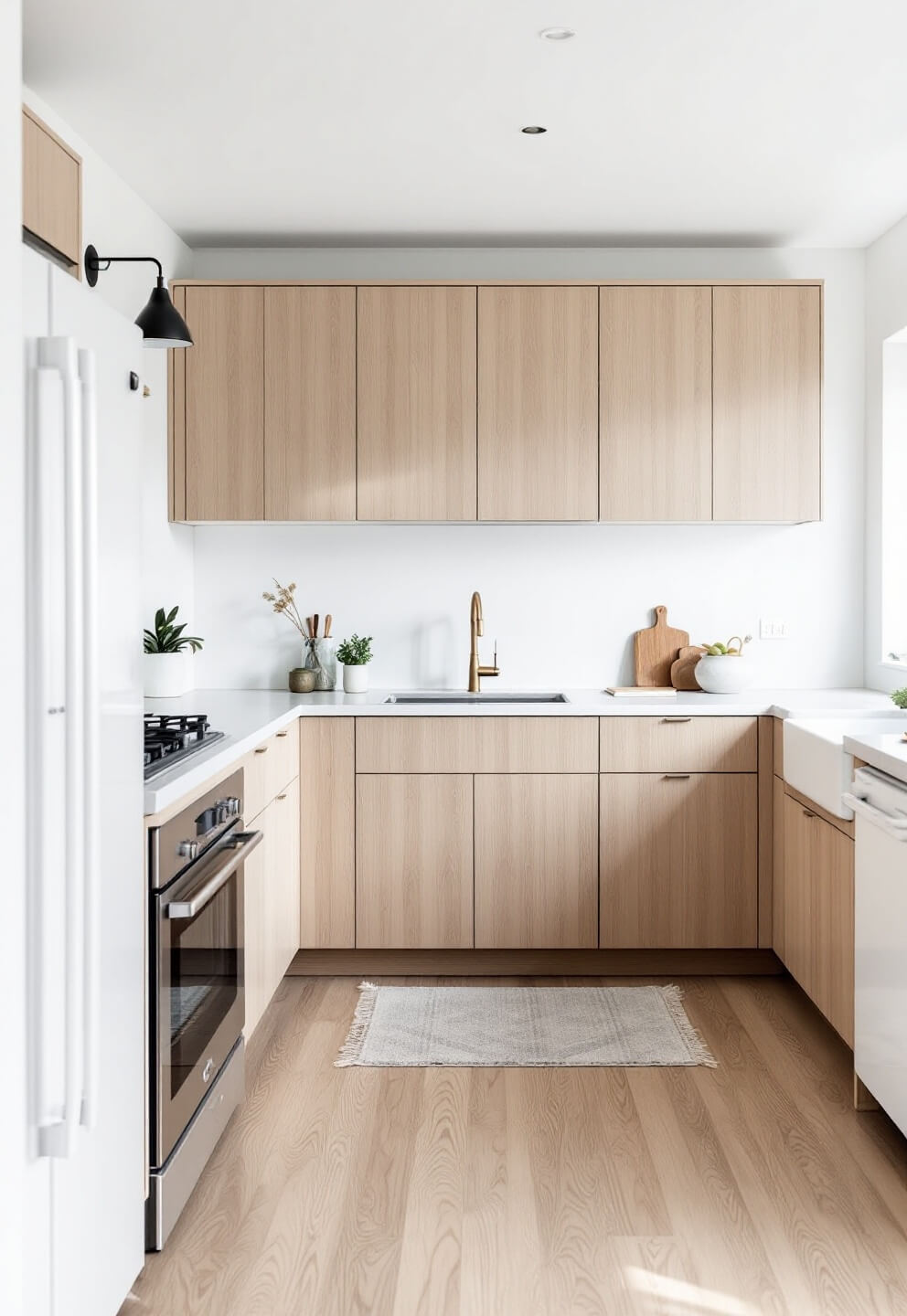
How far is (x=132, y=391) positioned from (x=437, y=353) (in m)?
2.14

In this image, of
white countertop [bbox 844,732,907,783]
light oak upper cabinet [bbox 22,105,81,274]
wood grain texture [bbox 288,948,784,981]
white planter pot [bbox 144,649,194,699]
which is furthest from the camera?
wood grain texture [bbox 288,948,784,981]

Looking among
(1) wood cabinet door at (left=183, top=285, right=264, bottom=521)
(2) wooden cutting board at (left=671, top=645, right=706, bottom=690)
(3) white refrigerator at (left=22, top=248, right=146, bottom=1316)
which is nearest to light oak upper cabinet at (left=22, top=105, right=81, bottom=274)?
(3) white refrigerator at (left=22, top=248, right=146, bottom=1316)

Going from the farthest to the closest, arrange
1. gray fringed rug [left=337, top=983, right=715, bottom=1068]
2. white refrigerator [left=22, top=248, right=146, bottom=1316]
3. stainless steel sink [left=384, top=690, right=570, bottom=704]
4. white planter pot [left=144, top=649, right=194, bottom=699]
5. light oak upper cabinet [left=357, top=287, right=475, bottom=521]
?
stainless steel sink [left=384, top=690, right=570, bottom=704]
light oak upper cabinet [left=357, top=287, right=475, bottom=521]
white planter pot [left=144, top=649, right=194, bottom=699]
gray fringed rug [left=337, top=983, right=715, bottom=1068]
white refrigerator [left=22, top=248, right=146, bottom=1316]

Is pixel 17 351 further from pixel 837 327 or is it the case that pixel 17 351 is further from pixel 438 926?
pixel 837 327

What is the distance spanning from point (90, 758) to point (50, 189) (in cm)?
122

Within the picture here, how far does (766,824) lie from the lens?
12.3ft

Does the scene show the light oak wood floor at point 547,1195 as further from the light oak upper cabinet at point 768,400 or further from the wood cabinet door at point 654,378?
the wood cabinet door at point 654,378

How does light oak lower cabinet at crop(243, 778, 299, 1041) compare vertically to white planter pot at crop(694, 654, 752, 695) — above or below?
below

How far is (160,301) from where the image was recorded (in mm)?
3059

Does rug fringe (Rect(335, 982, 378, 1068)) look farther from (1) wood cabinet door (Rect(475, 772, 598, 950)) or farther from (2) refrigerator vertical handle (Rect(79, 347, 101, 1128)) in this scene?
(2) refrigerator vertical handle (Rect(79, 347, 101, 1128))

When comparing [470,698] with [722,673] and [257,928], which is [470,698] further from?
[257,928]

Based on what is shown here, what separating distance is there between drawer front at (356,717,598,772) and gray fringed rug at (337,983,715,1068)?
2.41 ft

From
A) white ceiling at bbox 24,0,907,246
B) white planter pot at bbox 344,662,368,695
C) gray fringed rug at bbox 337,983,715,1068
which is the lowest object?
gray fringed rug at bbox 337,983,715,1068

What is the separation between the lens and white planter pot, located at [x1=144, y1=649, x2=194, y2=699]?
147 inches
